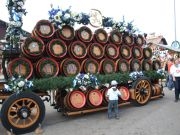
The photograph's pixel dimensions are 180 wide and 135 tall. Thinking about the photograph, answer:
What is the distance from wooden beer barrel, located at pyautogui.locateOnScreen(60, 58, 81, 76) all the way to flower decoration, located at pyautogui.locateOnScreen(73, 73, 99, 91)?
7.8 inches

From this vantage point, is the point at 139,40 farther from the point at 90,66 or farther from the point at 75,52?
the point at 75,52

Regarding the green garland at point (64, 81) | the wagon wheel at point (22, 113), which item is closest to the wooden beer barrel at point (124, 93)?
the green garland at point (64, 81)

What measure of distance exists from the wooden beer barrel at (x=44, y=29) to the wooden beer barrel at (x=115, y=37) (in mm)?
2415

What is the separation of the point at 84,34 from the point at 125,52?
72.6 inches

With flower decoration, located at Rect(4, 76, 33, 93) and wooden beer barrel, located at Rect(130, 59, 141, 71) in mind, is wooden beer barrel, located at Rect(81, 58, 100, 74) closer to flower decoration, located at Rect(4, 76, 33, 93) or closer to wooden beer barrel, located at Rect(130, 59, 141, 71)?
wooden beer barrel, located at Rect(130, 59, 141, 71)

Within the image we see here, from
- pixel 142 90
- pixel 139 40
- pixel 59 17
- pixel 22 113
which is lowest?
pixel 22 113

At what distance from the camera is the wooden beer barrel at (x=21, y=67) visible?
28.9 ft

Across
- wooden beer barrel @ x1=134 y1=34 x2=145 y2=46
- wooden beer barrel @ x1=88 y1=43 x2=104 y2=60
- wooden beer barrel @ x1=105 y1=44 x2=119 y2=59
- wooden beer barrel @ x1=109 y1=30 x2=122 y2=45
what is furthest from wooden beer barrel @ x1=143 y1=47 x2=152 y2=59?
wooden beer barrel @ x1=88 y1=43 x2=104 y2=60

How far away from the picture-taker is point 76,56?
33.3 ft

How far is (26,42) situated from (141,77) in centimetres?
443

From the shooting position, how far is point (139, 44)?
12.4 m

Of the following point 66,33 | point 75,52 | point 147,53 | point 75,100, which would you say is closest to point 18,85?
point 75,100

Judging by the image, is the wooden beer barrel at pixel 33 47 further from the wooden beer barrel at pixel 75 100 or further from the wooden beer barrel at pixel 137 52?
the wooden beer barrel at pixel 137 52

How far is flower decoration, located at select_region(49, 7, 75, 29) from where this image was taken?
9.95 meters
